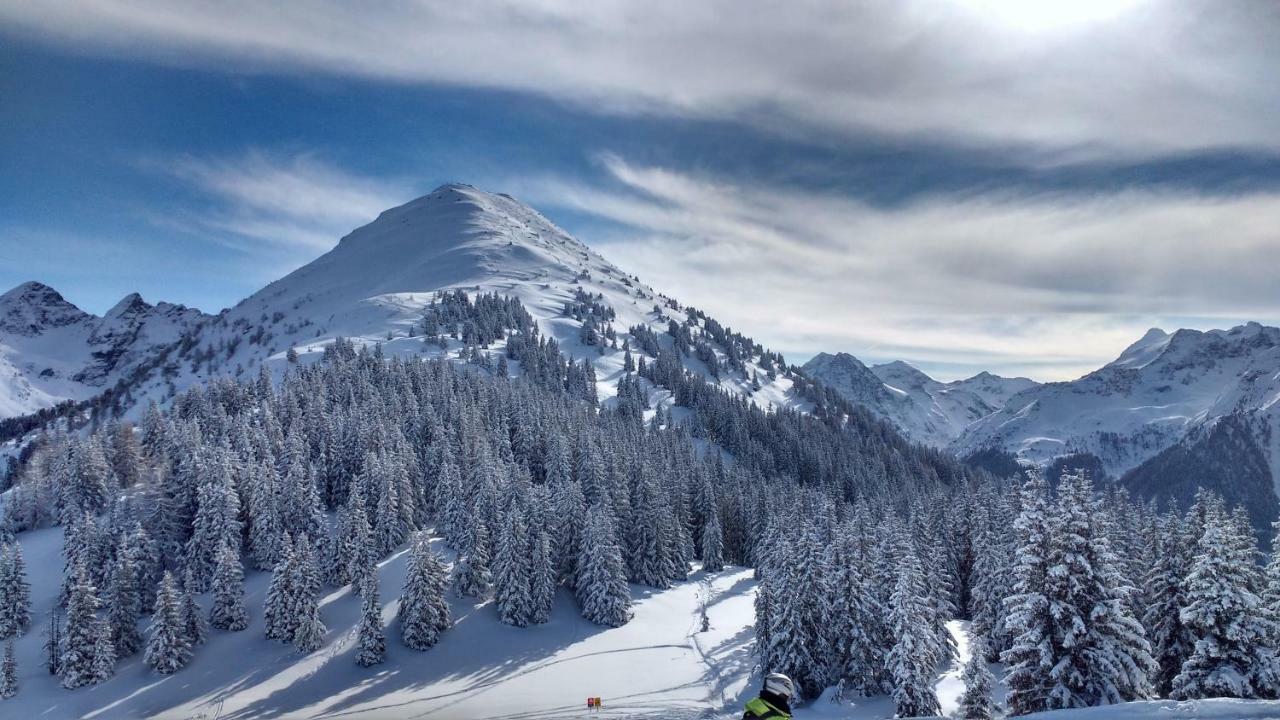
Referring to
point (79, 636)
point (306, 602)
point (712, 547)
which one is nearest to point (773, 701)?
point (306, 602)

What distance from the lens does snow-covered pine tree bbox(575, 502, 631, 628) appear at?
65.1 meters

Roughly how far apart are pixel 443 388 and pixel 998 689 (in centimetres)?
Answer: 9061

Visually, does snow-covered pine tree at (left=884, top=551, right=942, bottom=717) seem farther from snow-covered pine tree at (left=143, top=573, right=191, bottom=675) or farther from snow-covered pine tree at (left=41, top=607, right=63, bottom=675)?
snow-covered pine tree at (left=41, top=607, right=63, bottom=675)

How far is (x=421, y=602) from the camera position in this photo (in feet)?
192

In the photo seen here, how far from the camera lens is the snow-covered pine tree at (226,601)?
59625mm

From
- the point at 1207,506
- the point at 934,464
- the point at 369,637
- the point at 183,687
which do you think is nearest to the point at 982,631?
the point at 1207,506

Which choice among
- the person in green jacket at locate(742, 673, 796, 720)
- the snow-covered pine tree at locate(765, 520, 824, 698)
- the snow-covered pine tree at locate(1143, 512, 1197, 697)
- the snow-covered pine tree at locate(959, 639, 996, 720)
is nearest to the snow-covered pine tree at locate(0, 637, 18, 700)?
the snow-covered pine tree at locate(765, 520, 824, 698)

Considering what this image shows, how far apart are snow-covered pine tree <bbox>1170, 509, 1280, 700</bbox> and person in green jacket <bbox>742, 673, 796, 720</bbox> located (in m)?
27.4

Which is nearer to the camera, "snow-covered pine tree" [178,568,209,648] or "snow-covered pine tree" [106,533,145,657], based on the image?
"snow-covered pine tree" [178,568,209,648]

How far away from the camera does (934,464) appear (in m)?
186

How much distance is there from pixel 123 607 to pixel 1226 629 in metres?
77.1

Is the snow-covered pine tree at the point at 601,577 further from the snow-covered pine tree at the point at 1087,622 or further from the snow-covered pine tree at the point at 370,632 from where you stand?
the snow-covered pine tree at the point at 1087,622

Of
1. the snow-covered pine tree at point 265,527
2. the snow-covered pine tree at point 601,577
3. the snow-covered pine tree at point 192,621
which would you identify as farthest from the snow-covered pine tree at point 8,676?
the snow-covered pine tree at point 601,577

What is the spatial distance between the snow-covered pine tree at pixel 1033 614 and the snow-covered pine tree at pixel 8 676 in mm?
72656
